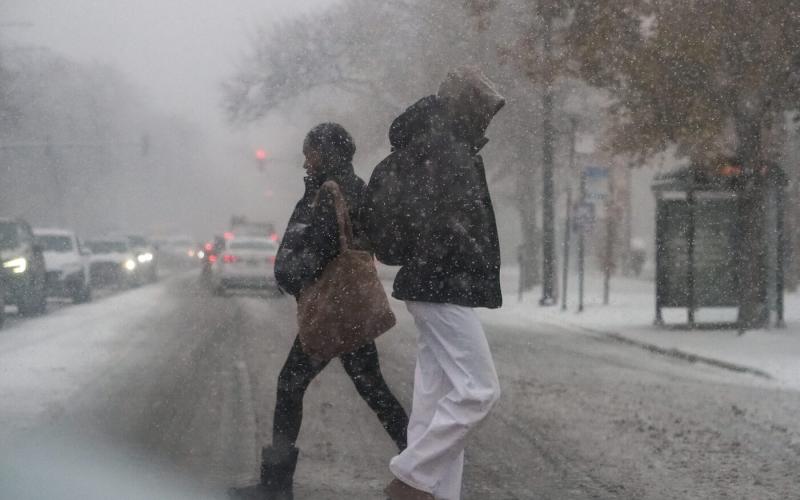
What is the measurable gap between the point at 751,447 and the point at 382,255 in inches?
138

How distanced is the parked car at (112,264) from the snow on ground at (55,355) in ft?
37.2

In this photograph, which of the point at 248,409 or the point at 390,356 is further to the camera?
the point at 390,356

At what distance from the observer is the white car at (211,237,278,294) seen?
2631cm

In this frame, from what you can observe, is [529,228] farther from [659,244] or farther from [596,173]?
[659,244]

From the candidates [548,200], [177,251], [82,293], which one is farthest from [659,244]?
[177,251]

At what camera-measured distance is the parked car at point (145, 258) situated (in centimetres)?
3591

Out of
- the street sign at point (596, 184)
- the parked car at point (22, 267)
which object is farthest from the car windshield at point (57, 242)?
→ the street sign at point (596, 184)

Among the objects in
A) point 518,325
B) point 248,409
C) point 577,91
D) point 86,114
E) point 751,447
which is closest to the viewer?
point 751,447

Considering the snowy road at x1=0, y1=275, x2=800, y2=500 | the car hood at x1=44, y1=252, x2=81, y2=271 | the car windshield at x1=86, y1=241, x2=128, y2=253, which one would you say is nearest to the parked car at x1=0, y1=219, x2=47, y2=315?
the car hood at x1=44, y1=252, x2=81, y2=271

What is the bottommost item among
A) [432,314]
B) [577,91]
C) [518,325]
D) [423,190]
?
[518,325]

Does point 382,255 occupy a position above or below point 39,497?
above

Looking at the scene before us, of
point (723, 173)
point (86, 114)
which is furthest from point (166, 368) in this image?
point (86, 114)

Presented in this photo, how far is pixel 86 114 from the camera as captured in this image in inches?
2392

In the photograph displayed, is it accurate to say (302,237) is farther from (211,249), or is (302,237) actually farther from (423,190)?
(211,249)
